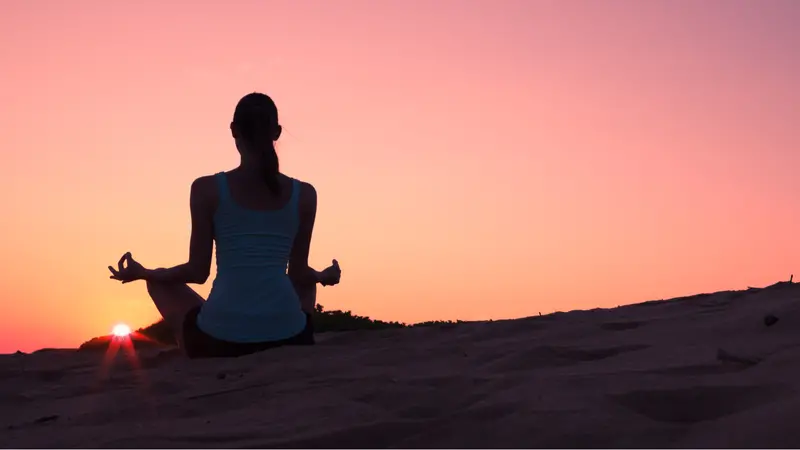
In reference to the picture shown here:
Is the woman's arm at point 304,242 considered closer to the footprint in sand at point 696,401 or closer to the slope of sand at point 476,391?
the slope of sand at point 476,391

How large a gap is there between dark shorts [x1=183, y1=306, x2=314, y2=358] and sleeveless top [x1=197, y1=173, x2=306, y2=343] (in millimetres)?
32

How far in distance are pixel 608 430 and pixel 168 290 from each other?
324 centimetres

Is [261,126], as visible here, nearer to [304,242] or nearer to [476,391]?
[304,242]

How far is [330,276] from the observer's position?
5379 mm

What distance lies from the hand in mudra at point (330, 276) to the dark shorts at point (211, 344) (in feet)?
1.74

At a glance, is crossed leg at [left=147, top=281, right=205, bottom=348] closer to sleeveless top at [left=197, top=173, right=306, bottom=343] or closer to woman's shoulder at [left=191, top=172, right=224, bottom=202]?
sleeveless top at [left=197, top=173, right=306, bottom=343]

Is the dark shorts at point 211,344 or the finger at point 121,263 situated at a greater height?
the finger at point 121,263

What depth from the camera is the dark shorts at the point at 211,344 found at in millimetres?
4695

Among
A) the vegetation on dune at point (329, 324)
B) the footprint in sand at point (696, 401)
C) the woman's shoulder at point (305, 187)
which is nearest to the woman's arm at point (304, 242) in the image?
the woman's shoulder at point (305, 187)

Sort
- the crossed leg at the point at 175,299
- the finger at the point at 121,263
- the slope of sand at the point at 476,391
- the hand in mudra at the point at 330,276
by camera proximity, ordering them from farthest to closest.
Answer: the hand in mudra at the point at 330,276, the crossed leg at the point at 175,299, the finger at the point at 121,263, the slope of sand at the point at 476,391

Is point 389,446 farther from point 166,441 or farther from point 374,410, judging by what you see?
point 166,441

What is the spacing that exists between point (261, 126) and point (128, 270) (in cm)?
115

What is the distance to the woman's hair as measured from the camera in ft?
15.2

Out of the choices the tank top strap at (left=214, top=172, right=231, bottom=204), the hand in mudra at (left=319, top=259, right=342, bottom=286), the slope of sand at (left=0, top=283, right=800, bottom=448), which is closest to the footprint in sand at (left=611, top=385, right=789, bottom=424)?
the slope of sand at (left=0, top=283, right=800, bottom=448)
